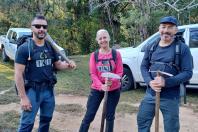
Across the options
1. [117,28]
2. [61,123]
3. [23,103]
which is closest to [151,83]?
[23,103]

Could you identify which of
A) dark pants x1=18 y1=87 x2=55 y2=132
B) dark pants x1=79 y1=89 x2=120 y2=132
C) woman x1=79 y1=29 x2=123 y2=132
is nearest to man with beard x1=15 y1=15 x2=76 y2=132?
dark pants x1=18 y1=87 x2=55 y2=132

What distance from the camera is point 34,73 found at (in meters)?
4.61

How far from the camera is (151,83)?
4.17m

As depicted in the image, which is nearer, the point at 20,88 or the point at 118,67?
the point at 20,88

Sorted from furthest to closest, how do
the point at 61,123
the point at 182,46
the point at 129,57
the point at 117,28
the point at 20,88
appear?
the point at 117,28
the point at 129,57
the point at 61,123
the point at 20,88
the point at 182,46

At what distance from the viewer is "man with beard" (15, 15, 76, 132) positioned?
447 cm

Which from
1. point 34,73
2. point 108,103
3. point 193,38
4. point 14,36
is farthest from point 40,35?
point 14,36

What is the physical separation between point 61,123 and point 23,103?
8.20ft

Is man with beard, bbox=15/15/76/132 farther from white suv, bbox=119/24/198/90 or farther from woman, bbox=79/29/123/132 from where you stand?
white suv, bbox=119/24/198/90

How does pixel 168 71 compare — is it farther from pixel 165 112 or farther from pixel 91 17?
pixel 91 17

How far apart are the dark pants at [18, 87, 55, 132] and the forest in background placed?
1018cm

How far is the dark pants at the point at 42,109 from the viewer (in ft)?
15.1

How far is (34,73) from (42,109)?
553mm

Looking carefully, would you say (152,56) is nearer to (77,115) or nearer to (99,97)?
(99,97)
